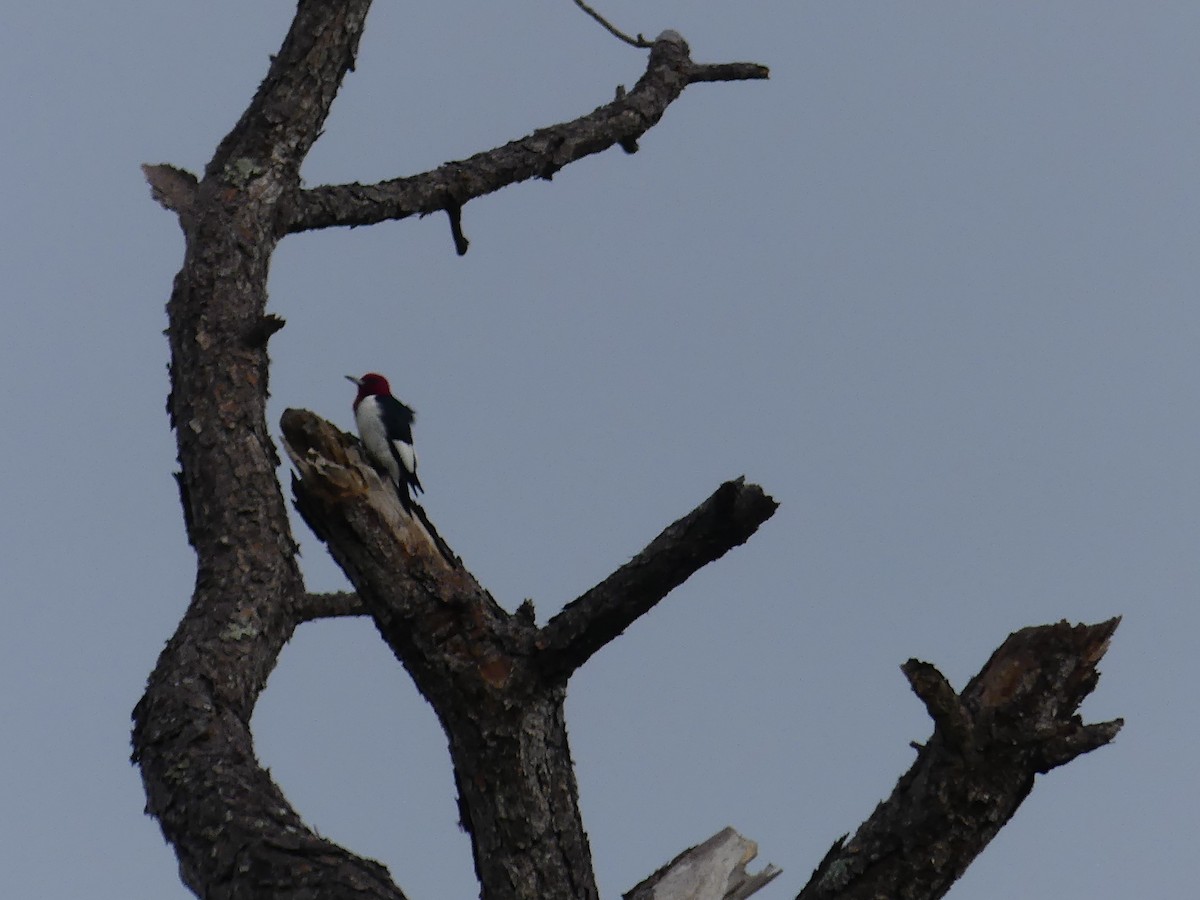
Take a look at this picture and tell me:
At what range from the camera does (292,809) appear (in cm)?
331

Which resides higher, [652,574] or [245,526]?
[245,526]

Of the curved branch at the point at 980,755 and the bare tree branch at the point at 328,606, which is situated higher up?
the bare tree branch at the point at 328,606

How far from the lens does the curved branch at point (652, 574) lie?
284cm

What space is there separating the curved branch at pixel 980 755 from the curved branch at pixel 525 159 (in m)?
3.40

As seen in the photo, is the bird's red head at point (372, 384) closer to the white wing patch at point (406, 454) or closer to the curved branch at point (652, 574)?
the white wing patch at point (406, 454)

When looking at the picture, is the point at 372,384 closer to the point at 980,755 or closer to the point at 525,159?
the point at 525,159

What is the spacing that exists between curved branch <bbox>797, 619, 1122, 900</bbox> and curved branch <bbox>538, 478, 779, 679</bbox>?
463mm

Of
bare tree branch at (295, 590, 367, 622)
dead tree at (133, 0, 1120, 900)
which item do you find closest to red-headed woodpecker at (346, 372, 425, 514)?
bare tree branch at (295, 590, 367, 622)

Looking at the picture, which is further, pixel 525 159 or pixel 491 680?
pixel 525 159

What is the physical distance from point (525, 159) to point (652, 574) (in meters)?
3.47

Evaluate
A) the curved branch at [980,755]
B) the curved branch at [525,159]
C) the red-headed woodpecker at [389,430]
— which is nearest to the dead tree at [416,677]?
the curved branch at [980,755]

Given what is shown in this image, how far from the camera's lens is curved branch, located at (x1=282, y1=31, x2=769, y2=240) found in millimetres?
5445

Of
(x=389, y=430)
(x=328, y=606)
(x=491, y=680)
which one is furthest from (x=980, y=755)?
(x=389, y=430)

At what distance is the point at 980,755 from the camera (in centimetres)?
271
